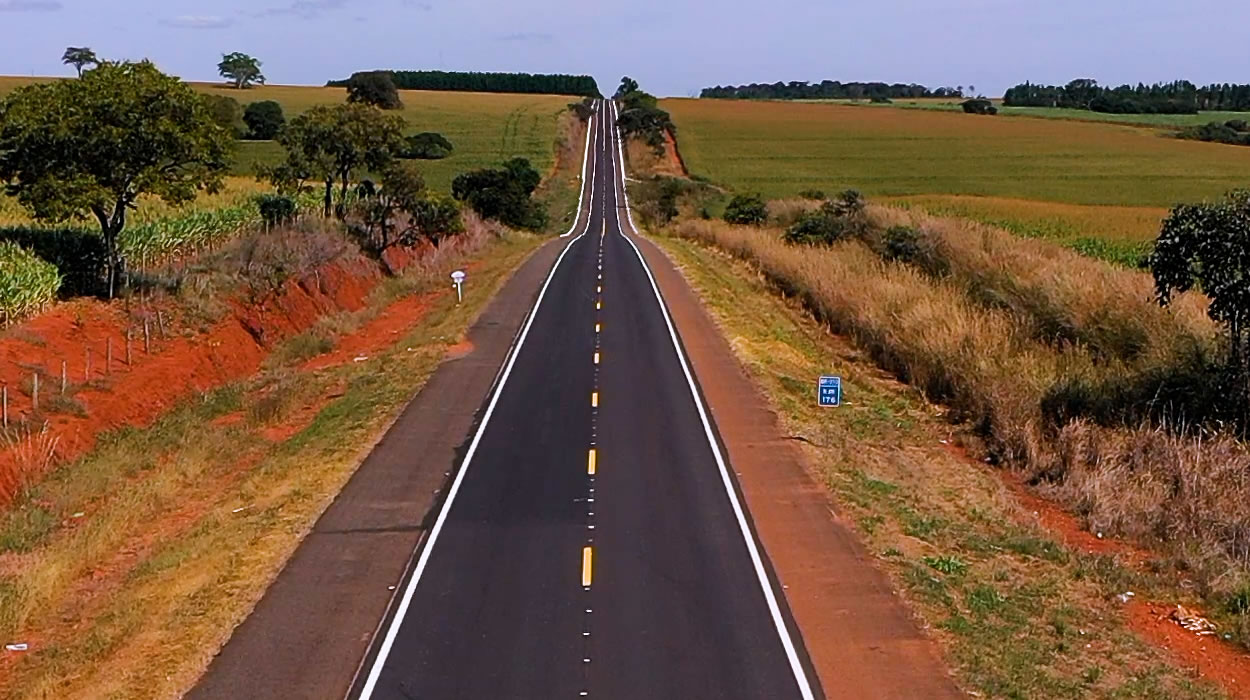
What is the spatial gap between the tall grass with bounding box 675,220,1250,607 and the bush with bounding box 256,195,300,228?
60.9 feet

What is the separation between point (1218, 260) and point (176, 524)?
1747 centimetres

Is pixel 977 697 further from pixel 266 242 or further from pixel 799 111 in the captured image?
pixel 799 111

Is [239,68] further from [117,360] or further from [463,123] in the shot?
[117,360]

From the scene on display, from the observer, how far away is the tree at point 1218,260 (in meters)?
21.8

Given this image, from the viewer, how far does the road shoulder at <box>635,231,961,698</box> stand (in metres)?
12.4

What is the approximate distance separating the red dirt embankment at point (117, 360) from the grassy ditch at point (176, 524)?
57 cm

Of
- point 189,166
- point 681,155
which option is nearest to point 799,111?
point 681,155

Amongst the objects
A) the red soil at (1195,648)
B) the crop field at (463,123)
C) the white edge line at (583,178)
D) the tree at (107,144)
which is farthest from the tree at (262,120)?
the red soil at (1195,648)

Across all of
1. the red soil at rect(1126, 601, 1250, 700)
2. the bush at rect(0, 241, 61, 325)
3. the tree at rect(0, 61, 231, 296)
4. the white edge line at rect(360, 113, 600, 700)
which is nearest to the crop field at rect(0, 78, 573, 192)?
the tree at rect(0, 61, 231, 296)

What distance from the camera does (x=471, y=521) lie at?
57.4 feet

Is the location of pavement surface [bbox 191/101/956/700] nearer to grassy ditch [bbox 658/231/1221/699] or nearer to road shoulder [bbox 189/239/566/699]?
road shoulder [bbox 189/239/566/699]

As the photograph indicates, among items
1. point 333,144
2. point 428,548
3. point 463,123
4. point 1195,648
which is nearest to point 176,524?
point 428,548

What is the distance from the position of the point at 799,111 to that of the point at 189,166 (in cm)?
13400

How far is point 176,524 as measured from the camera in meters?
18.7
